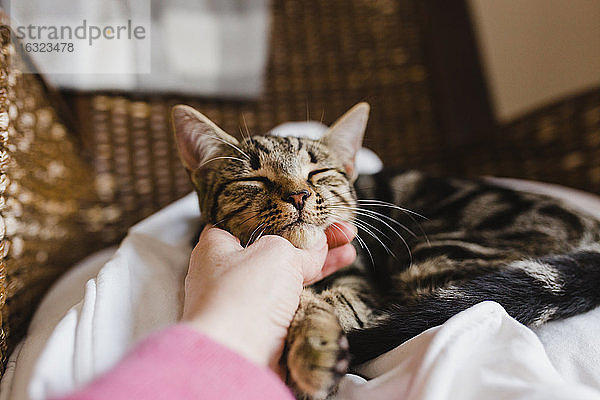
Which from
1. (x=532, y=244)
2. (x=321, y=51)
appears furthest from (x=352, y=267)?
(x=321, y=51)

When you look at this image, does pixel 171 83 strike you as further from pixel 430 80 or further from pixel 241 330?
pixel 241 330

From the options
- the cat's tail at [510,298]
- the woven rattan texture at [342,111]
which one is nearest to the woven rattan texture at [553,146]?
the woven rattan texture at [342,111]

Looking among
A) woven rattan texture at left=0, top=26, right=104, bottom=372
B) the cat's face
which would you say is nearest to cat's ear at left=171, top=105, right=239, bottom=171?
the cat's face

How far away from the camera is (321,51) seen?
6.09ft

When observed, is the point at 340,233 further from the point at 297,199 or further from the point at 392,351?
the point at 392,351

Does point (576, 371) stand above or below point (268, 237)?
below

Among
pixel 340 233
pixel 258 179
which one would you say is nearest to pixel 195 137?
pixel 258 179

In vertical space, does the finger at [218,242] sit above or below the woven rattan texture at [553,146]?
below

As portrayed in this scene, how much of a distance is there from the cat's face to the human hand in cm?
9

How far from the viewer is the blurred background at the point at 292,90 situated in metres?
1.43

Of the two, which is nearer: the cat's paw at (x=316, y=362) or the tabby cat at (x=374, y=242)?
the cat's paw at (x=316, y=362)

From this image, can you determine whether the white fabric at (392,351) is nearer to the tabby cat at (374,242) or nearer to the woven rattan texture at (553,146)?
the tabby cat at (374,242)

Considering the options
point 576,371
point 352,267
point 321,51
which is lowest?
point 576,371

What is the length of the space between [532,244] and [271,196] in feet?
2.08
